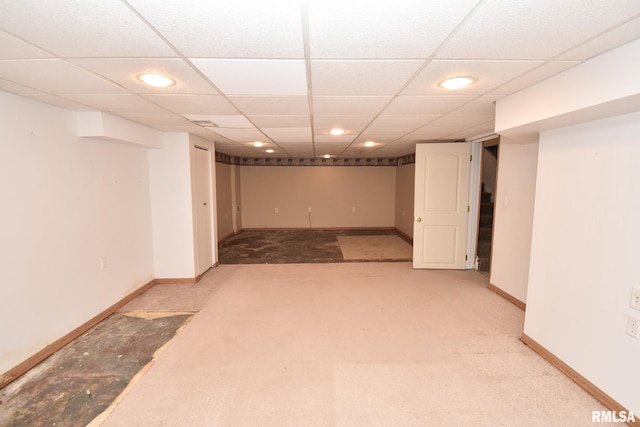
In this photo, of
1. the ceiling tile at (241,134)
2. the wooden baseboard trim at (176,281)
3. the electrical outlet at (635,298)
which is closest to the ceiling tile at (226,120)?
the ceiling tile at (241,134)

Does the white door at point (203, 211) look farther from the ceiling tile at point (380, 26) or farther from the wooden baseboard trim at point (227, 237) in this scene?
the ceiling tile at point (380, 26)

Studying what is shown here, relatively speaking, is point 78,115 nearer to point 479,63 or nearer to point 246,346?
point 246,346

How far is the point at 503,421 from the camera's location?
1.67 metres

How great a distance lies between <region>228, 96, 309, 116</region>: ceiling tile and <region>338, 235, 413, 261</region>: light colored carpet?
3278 millimetres

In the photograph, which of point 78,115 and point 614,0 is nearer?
point 614,0

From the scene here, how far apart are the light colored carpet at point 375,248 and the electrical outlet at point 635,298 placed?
11.9 feet

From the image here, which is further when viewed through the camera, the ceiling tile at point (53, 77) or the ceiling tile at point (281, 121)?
the ceiling tile at point (281, 121)

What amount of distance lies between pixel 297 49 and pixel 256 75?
17.1 inches

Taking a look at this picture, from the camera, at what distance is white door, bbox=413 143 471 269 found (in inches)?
174

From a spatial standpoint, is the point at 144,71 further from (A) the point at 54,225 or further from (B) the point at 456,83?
(B) the point at 456,83

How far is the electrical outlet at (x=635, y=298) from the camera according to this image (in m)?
1.63

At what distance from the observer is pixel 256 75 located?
5.70 feet

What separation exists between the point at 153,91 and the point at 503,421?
122 inches

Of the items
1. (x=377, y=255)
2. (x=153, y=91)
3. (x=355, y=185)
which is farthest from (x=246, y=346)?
(x=355, y=185)
